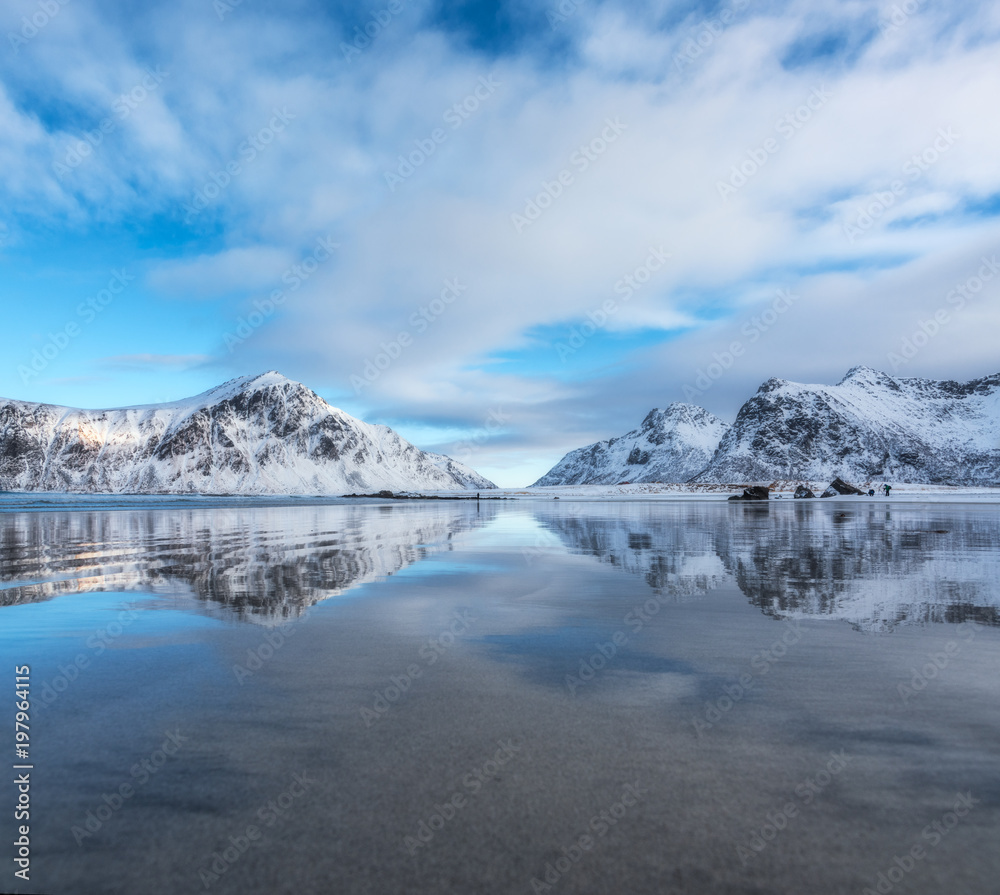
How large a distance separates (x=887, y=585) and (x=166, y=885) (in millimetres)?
11153

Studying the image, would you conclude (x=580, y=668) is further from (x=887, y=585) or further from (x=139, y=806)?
(x=887, y=585)

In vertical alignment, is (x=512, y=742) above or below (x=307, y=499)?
below

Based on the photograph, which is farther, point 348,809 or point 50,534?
point 50,534

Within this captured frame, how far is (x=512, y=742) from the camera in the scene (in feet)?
12.8

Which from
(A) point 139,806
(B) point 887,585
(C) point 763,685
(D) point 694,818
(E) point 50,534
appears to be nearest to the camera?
(D) point 694,818

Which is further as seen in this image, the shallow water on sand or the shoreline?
the shoreline

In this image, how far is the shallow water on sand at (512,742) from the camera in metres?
2.68

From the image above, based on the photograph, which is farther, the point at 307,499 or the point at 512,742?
the point at 307,499

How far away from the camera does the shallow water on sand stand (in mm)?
2682

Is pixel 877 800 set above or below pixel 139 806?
below

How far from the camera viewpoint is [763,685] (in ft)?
16.7

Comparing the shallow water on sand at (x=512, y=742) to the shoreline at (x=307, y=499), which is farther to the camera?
the shoreline at (x=307, y=499)

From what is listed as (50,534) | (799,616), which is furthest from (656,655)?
(50,534)

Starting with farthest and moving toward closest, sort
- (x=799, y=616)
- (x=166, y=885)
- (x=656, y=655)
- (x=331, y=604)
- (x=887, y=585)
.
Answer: (x=887, y=585) → (x=331, y=604) → (x=799, y=616) → (x=656, y=655) → (x=166, y=885)
